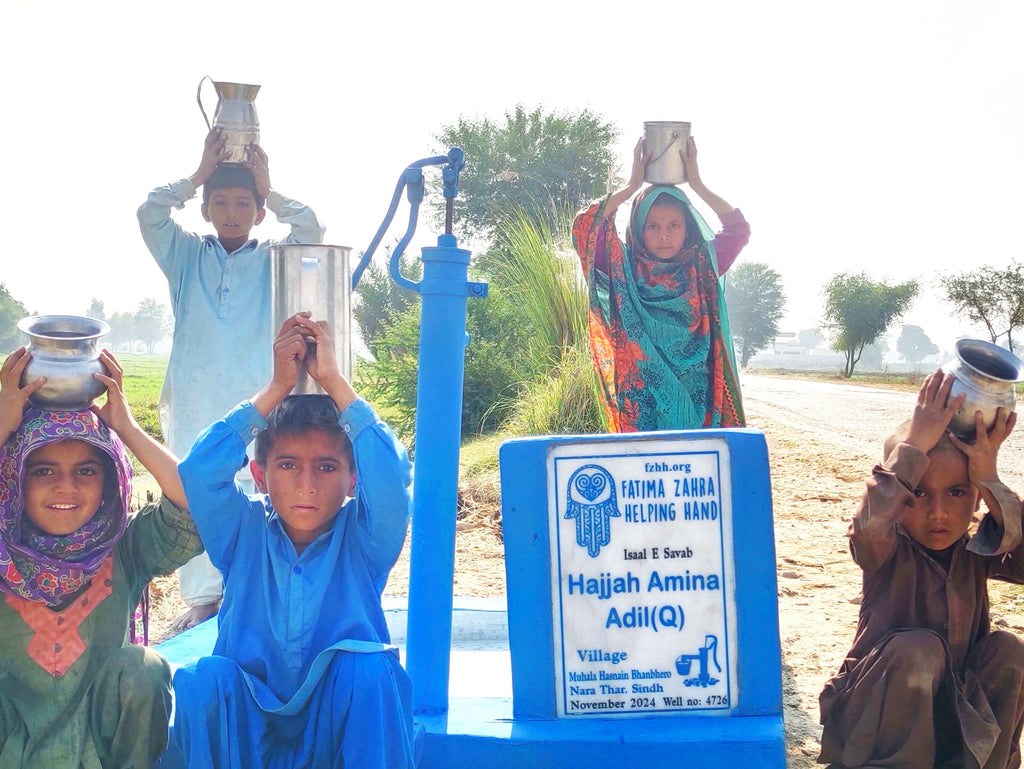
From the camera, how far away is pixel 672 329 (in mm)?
4266

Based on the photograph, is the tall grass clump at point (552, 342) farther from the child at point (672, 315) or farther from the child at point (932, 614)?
the child at point (932, 614)

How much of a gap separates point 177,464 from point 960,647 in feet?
6.74

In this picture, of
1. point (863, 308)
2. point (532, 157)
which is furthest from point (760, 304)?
point (532, 157)

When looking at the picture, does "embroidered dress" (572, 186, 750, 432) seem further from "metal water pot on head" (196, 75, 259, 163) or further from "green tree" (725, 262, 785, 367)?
"green tree" (725, 262, 785, 367)

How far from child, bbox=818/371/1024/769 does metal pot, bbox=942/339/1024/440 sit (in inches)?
0.9

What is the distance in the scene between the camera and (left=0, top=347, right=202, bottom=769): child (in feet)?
7.81

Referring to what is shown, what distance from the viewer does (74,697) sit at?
2416 mm

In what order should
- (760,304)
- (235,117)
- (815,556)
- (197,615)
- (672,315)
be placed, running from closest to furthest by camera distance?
(235,117) → (672,315) → (197,615) → (815,556) → (760,304)

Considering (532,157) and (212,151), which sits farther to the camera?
(532,157)

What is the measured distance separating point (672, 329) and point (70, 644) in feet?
8.76

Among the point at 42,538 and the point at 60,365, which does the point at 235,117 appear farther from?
the point at 42,538

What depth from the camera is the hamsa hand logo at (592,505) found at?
2.69 meters

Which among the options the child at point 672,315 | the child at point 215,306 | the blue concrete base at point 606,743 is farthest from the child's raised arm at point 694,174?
the blue concrete base at point 606,743

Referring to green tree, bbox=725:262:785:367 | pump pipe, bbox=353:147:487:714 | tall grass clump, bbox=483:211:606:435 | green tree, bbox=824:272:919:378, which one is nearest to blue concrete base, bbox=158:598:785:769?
pump pipe, bbox=353:147:487:714
